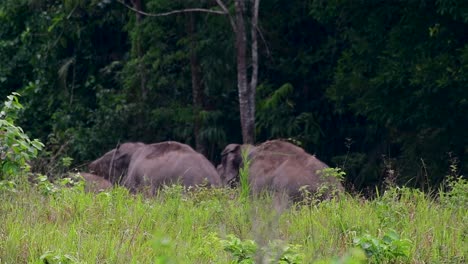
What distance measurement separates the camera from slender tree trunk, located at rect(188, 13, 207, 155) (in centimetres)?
1606

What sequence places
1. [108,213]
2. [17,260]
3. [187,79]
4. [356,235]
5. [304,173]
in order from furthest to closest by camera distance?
[187,79]
[304,173]
[108,213]
[356,235]
[17,260]

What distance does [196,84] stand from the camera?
53.7 ft

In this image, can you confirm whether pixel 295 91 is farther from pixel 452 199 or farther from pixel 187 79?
pixel 452 199

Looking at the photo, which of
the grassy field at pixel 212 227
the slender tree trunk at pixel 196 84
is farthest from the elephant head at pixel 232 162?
the grassy field at pixel 212 227

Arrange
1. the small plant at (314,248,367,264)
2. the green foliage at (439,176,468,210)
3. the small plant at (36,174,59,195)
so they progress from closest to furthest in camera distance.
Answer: the small plant at (314,248,367,264), the green foliage at (439,176,468,210), the small plant at (36,174,59,195)

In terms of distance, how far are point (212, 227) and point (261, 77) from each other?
989cm

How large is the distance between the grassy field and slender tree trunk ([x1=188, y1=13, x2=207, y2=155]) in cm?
766

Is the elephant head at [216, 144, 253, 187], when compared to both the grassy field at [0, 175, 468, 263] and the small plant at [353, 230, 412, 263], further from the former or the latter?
the small plant at [353, 230, 412, 263]

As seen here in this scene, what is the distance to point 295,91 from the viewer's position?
1653 centimetres

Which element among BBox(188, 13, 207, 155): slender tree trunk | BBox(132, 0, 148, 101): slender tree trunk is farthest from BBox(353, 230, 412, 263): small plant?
BBox(132, 0, 148, 101): slender tree trunk

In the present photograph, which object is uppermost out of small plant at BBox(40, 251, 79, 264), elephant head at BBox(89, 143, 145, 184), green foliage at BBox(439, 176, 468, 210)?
small plant at BBox(40, 251, 79, 264)

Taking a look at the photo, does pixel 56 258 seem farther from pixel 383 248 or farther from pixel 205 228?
pixel 383 248

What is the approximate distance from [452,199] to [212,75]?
9.18 meters

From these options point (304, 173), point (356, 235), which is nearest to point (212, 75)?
point (304, 173)
